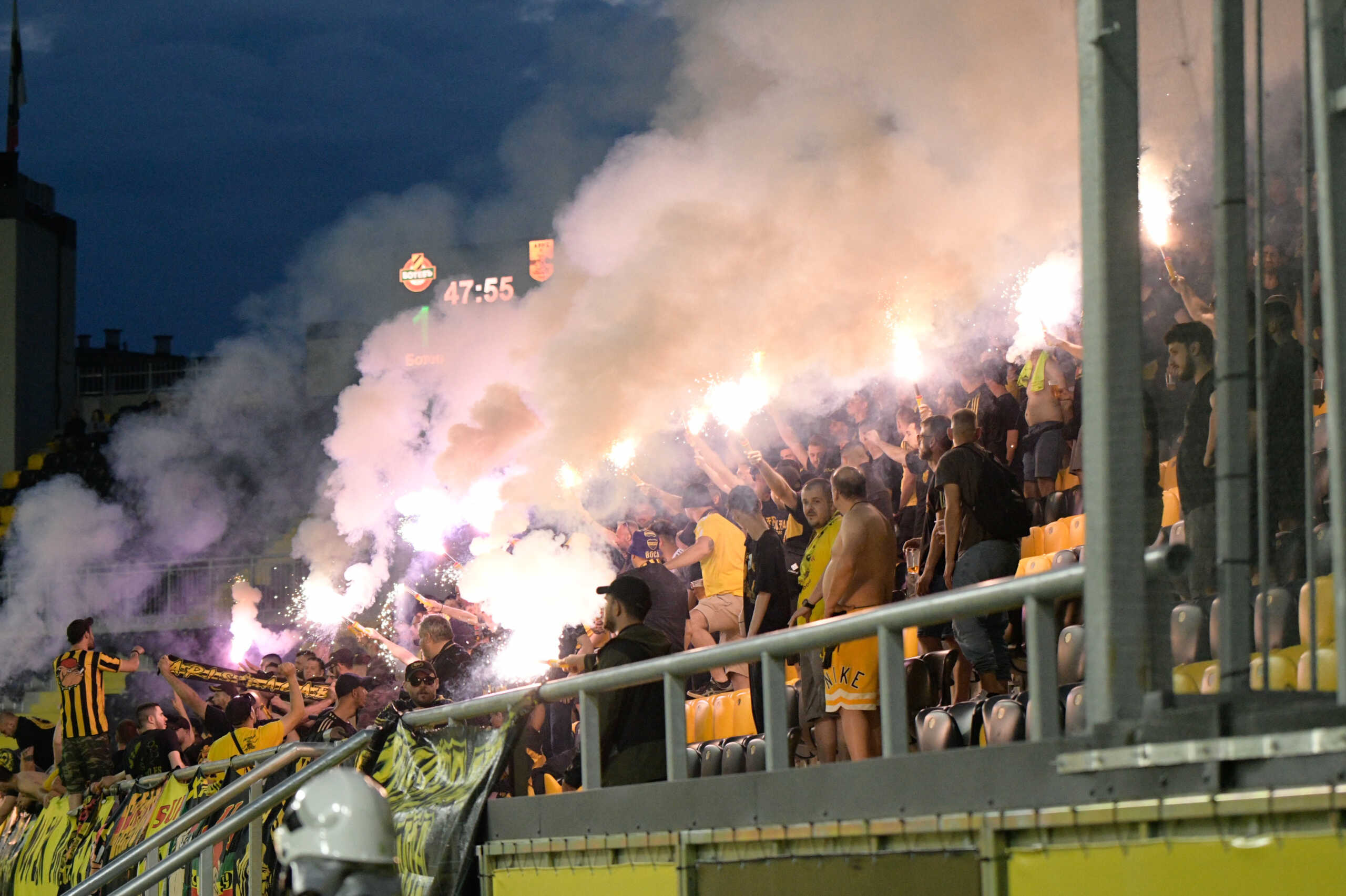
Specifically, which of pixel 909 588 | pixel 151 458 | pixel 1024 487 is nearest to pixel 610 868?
pixel 909 588

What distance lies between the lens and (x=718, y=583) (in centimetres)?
1005

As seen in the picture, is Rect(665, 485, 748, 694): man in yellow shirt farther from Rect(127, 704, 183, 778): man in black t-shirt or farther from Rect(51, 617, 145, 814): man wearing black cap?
Rect(51, 617, 145, 814): man wearing black cap

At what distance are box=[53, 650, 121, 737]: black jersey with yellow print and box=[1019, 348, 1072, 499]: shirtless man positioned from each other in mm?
A: 7551

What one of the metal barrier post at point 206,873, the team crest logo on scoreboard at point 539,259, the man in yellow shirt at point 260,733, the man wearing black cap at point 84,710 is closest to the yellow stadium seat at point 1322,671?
the metal barrier post at point 206,873

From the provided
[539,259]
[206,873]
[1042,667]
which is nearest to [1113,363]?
[1042,667]

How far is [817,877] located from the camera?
454 centimetres

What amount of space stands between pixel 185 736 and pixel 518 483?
514 cm

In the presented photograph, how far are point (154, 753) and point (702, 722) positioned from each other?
415 centimetres

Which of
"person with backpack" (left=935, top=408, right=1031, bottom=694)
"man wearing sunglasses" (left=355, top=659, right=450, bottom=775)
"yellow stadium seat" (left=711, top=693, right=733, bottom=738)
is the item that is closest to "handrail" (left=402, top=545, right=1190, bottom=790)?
"man wearing sunglasses" (left=355, top=659, right=450, bottom=775)

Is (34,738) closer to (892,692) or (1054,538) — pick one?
(1054,538)

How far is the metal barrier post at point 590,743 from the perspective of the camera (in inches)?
232

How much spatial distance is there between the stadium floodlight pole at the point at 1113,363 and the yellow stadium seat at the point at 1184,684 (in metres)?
0.02

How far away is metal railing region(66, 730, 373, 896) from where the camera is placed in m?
6.96

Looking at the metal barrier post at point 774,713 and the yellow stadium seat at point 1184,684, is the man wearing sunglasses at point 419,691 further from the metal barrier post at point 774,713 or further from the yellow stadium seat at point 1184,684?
the yellow stadium seat at point 1184,684
